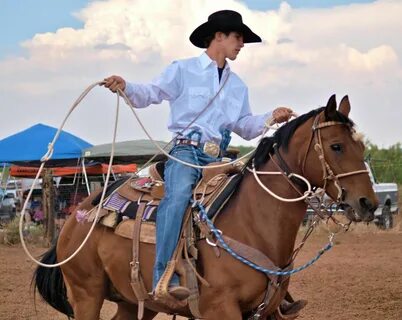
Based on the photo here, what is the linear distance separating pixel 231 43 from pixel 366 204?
175 centimetres

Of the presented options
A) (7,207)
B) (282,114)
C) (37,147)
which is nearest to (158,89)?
(282,114)

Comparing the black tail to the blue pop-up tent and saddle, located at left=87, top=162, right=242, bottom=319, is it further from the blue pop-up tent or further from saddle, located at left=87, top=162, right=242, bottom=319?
the blue pop-up tent

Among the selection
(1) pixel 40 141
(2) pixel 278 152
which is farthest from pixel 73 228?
(1) pixel 40 141

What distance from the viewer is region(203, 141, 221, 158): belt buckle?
17.5 feet

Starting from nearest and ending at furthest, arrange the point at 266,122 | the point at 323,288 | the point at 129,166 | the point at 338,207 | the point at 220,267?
the point at 338,207, the point at 220,267, the point at 266,122, the point at 323,288, the point at 129,166

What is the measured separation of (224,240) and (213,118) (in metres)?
0.99

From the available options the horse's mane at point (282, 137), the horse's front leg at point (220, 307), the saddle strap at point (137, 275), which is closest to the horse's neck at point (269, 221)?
the horse's mane at point (282, 137)

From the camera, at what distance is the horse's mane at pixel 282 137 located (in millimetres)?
4582

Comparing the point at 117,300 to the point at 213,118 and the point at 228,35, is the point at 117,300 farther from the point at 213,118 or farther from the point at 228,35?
the point at 228,35

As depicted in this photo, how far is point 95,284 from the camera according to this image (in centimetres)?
571

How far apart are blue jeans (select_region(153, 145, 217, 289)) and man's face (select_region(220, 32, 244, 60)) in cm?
78

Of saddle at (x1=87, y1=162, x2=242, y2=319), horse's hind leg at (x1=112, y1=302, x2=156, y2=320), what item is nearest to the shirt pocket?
saddle at (x1=87, y1=162, x2=242, y2=319)

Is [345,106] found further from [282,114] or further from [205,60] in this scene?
[205,60]

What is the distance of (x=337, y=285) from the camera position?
9852 mm
